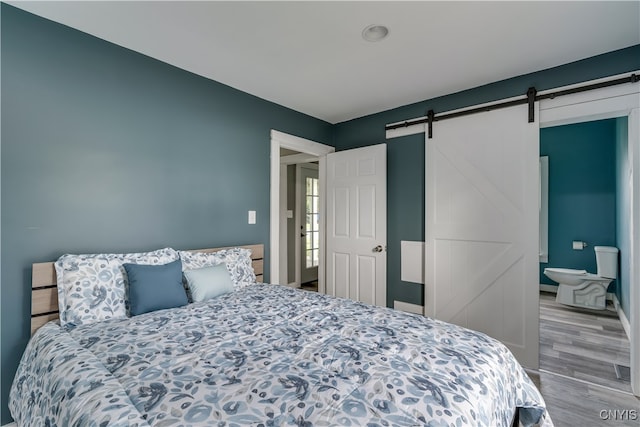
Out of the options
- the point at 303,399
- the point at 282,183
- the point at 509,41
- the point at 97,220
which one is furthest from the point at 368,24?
the point at 282,183

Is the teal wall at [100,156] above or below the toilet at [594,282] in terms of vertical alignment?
above

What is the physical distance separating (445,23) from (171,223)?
2500 mm

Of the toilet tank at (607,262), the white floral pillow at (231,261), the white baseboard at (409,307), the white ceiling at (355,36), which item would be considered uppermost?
the white ceiling at (355,36)

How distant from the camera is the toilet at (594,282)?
157 inches

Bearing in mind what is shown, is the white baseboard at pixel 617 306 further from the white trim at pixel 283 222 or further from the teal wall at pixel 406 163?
the white trim at pixel 283 222

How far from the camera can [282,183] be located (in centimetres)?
524

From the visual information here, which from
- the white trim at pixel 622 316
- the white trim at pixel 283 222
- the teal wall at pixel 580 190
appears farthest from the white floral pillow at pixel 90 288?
the teal wall at pixel 580 190

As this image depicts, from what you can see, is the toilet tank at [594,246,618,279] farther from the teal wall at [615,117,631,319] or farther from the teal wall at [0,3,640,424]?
the teal wall at [0,3,640,424]

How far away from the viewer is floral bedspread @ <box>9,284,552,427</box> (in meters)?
0.92

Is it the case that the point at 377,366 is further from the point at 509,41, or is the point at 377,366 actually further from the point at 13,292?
the point at 509,41

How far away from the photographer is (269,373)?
1.14m

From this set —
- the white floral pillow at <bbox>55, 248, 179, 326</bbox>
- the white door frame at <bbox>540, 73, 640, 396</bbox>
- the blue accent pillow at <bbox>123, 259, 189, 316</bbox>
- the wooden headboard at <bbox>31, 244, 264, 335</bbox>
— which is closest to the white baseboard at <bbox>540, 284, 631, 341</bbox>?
→ the white door frame at <bbox>540, 73, 640, 396</bbox>

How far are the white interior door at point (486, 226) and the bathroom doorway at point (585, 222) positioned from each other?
725 millimetres

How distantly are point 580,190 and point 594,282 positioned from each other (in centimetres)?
147
